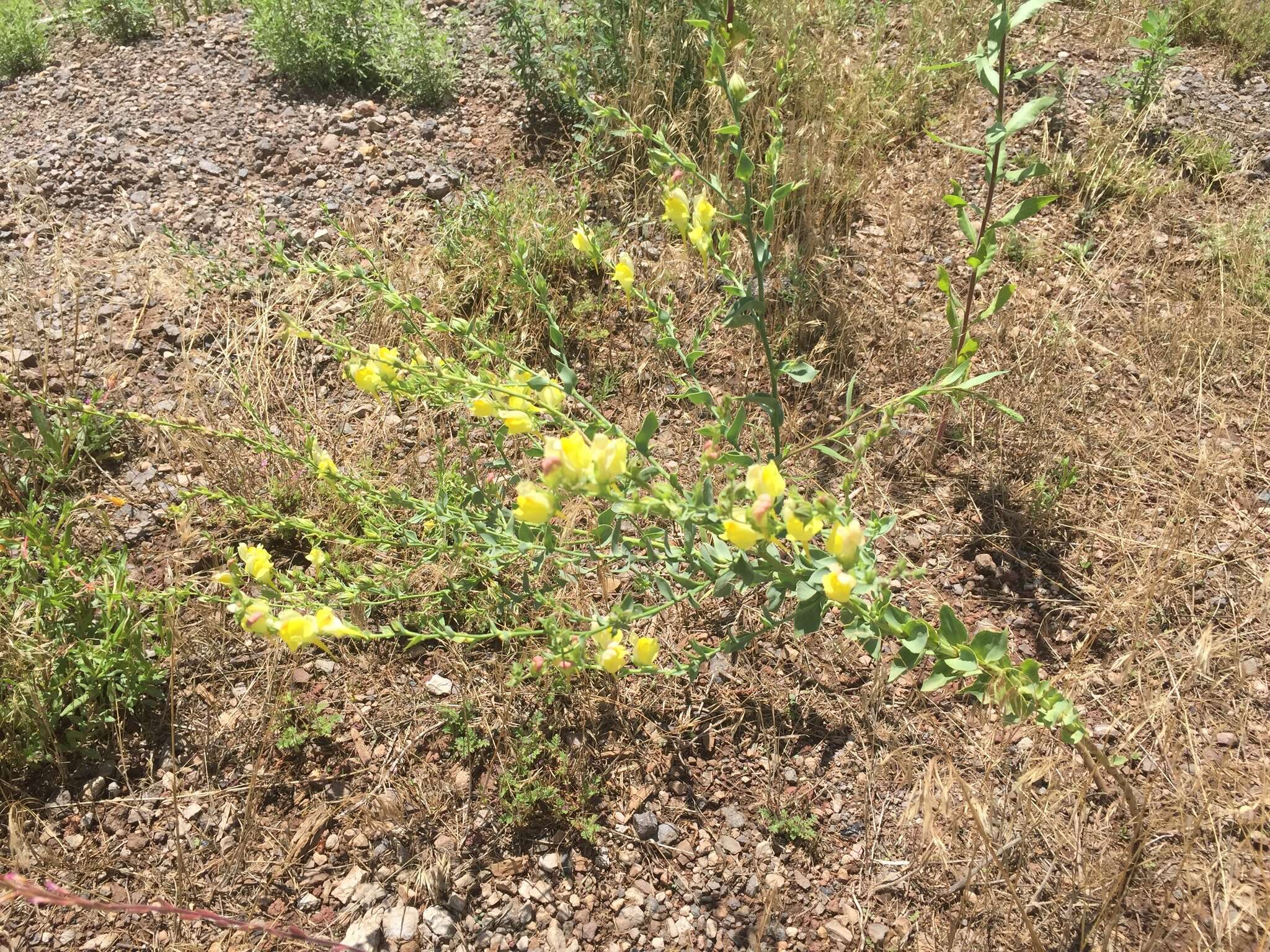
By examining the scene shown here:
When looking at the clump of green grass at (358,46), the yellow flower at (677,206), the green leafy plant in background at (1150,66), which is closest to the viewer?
the yellow flower at (677,206)

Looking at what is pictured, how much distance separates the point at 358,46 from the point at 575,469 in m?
3.05

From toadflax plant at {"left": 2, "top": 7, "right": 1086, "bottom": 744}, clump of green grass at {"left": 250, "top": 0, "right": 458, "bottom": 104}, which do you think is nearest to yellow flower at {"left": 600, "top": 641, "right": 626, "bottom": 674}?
toadflax plant at {"left": 2, "top": 7, "right": 1086, "bottom": 744}

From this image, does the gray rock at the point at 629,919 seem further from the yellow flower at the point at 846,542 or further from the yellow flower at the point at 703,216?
the yellow flower at the point at 703,216

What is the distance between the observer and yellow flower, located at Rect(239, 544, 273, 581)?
64.2 inches

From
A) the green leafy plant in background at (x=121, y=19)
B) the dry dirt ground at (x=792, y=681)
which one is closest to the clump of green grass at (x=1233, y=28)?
the dry dirt ground at (x=792, y=681)

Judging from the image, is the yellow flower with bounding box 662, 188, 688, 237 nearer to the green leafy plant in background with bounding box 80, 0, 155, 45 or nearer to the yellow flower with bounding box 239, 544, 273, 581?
the yellow flower with bounding box 239, 544, 273, 581

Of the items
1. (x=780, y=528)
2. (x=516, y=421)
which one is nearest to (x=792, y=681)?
(x=780, y=528)

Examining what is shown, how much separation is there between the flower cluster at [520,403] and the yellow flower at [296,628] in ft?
1.59

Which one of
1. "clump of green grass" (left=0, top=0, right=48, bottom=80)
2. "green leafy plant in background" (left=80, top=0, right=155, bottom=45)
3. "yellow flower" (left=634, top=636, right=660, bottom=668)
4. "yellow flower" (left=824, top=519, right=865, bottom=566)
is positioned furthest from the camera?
"green leafy plant in background" (left=80, top=0, right=155, bottom=45)

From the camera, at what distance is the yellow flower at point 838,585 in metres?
1.23

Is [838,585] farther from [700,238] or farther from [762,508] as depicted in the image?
[700,238]

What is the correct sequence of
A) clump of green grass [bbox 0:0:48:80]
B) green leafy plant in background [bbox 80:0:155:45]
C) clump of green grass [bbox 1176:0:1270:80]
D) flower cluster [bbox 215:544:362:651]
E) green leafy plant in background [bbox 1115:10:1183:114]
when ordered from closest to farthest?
1. flower cluster [bbox 215:544:362:651]
2. green leafy plant in background [bbox 1115:10:1183:114]
3. clump of green grass [bbox 1176:0:1270:80]
4. clump of green grass [bbox 0:0:48:80]
5. green leafy plant in background [bbox 80:0:155:45]

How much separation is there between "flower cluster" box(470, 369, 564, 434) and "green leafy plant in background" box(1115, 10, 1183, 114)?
2668 mm

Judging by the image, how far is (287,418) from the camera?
2.66 meters
